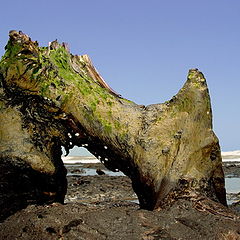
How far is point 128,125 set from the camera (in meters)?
5.15

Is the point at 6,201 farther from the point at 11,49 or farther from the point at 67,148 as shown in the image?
the point at 11,49

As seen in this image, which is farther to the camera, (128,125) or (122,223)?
(128,125)

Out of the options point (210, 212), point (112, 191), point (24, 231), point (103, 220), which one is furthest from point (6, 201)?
point (112, 191)

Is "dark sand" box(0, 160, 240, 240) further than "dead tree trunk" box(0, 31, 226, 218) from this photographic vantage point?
No

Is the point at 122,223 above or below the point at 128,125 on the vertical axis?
below

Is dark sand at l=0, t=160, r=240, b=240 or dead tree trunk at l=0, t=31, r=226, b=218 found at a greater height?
dead tree trunk at l=0, t=31, r=226, b=218

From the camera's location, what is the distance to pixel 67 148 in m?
5.65

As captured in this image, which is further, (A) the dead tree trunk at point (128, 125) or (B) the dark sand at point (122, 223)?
(A) the dead tree trunk at point (128, 125)

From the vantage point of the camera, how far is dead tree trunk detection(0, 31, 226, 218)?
4914 millimetres

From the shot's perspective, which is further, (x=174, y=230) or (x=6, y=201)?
(x=6, y=201)

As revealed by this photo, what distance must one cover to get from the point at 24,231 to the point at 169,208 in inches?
61.3

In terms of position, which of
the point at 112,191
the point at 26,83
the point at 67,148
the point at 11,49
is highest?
the point at 11,49

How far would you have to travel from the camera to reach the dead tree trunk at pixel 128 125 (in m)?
4.91

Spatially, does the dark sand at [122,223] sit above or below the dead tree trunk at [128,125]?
below
